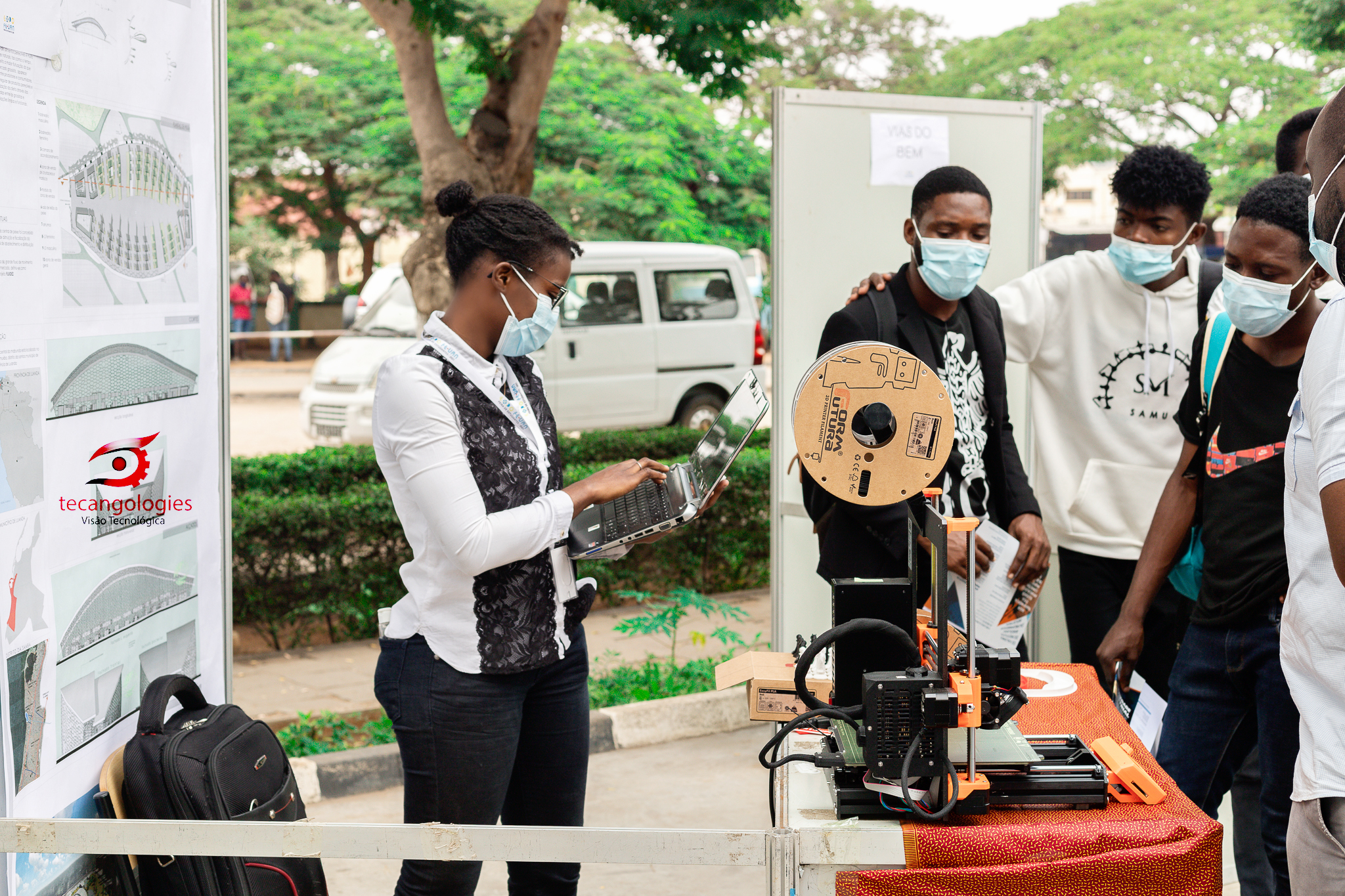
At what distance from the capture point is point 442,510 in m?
2.04

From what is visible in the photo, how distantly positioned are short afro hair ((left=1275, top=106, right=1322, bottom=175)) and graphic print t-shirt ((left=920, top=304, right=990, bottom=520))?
1348 millimetres

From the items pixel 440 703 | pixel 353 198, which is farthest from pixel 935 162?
pixel 353 198

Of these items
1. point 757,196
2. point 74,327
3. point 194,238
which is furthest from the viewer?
point 757,196

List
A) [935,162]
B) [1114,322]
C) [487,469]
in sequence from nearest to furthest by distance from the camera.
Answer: [487,469] → [1114,322] → [935,162]

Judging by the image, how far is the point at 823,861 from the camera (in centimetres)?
166

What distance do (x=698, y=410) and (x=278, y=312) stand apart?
637 inches

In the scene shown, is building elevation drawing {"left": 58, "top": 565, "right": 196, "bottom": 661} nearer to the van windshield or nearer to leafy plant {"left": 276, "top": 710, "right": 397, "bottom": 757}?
leafy plant {"left": 276, "top": 710, "right": 397, "bottom": 757}

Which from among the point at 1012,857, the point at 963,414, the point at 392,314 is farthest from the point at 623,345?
the point at 1012,857

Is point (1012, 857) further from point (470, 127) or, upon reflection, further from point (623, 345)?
point (623, 345)

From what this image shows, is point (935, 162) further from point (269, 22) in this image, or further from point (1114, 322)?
point (269, 22)

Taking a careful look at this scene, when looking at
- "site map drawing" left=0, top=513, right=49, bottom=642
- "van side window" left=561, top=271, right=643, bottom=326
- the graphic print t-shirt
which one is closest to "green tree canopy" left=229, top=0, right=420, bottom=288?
"van side window" left=561, top=271, right=643, bottom=326

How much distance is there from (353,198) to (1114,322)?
1565 cm

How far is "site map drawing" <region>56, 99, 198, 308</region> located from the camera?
1987 millimetres

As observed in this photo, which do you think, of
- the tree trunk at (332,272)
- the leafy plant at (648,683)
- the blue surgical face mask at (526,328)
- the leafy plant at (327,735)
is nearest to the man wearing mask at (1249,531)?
the blue surgical face mask at (526,328)
